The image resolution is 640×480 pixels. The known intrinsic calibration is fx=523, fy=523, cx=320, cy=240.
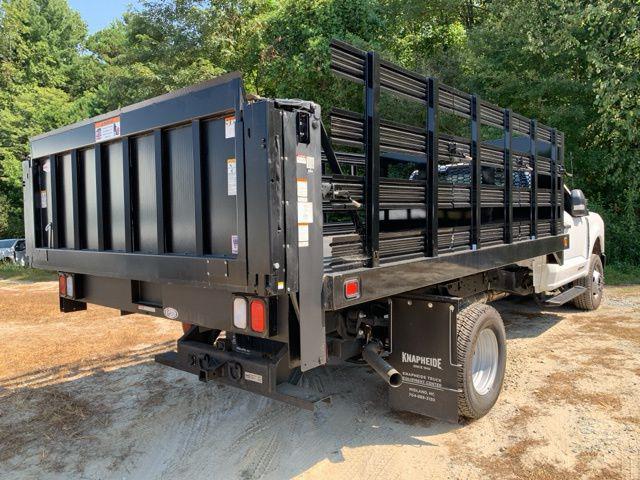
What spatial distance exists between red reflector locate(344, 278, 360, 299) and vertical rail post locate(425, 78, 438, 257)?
84 centimetres

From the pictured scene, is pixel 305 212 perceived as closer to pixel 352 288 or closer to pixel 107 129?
pixel 352 288

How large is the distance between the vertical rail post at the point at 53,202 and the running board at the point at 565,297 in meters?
5.28

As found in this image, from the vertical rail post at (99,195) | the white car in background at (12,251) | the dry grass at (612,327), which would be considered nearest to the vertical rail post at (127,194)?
the vertical rail post at (99,195)

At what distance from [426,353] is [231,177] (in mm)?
1894

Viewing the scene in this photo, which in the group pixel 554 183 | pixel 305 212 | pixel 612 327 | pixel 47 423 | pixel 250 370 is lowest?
pixel 47 423

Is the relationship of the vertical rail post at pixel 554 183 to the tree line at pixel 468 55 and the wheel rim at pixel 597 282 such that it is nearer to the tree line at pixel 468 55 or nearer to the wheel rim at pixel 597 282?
the wheel rim at pixel 597 282

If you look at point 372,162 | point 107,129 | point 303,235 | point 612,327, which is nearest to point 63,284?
point 107,129

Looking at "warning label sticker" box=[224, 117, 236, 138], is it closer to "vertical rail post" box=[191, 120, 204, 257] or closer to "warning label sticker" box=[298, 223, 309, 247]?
"vertical rail post" box=[191, 120, 204, 257]

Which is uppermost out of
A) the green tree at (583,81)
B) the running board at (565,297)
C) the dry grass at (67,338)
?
the green tree at (583,81)

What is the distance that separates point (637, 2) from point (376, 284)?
12.6m

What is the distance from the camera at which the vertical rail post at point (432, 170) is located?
350 centimetres

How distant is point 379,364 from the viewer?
3.36 m

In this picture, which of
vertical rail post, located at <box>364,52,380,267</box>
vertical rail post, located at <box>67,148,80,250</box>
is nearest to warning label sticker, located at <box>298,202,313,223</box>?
vertical rail post, located at <box>364,52,380,267</box>

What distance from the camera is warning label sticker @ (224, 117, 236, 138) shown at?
2.76 metres
